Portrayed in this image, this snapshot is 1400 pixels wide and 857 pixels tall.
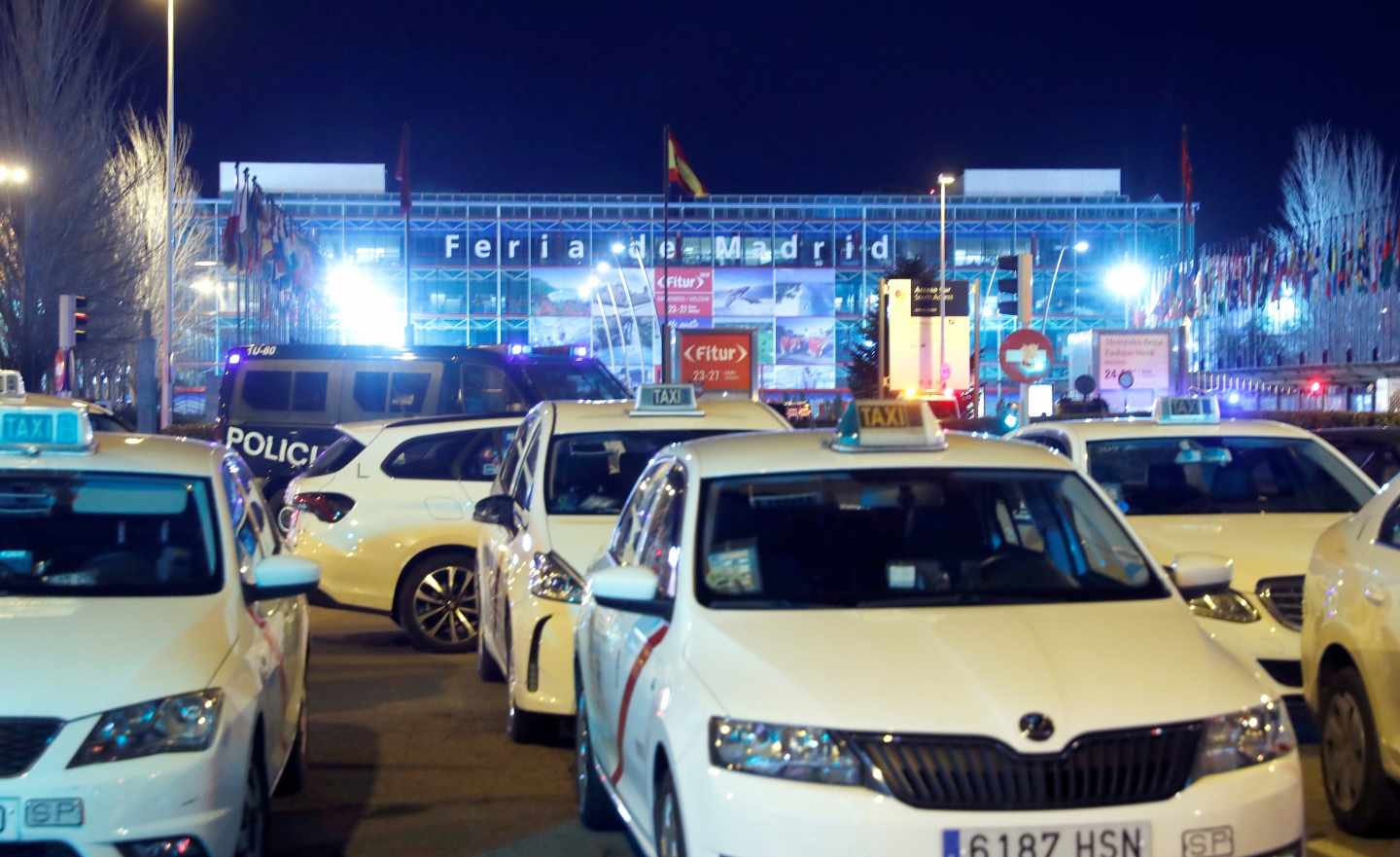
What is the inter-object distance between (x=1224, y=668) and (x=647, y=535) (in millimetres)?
2223

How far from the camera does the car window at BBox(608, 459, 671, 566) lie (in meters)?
6.53

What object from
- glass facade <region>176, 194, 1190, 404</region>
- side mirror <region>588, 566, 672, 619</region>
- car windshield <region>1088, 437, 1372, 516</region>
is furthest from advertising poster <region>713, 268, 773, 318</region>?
side mirror <region>588, 566, 672, 619</region>

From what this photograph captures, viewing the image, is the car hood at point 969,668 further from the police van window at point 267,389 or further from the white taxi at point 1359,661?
the police van window at point 267,389

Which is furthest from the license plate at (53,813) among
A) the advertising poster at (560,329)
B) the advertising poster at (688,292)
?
the advertising poster at (560,329)

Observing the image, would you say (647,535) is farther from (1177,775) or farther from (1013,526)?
(1177,775)

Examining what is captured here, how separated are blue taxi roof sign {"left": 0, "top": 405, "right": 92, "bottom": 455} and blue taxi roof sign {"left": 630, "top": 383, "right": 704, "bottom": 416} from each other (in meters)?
3.69

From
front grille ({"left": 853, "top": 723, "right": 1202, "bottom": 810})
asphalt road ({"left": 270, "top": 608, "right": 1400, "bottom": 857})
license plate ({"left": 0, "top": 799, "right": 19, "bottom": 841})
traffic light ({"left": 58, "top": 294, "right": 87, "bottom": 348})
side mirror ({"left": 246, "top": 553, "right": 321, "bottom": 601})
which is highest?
traffic light ({"left": 58, "top": 294, "right": 87, "bottom": 348})

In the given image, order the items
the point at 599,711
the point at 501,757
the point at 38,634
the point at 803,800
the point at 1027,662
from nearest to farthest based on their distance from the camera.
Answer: the point at 803,800 → the point at 1027,662 → the point at 38,634 → the point at 599,711 → the point at 501,757

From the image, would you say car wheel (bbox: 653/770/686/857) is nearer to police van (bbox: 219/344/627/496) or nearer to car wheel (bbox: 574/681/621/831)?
car wheel (bbox: 574/681/621/831)

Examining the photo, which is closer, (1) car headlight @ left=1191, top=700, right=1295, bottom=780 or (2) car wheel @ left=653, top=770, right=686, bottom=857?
(1) car headlight @ left=1191, top=700, right=1295, bottom=780

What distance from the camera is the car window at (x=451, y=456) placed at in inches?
480

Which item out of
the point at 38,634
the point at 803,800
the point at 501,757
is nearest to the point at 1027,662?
the point at 803,800

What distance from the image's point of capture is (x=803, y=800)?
4.34 m

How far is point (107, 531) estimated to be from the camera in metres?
6.42
